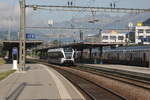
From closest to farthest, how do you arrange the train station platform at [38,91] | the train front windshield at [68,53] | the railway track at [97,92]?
1. the train station platform at [38,91]
2. the railway track at [97,92]
3. the train front windshield at [68,53]

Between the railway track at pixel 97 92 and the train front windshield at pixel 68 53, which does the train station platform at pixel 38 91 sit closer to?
the railway track at pixel 97 92

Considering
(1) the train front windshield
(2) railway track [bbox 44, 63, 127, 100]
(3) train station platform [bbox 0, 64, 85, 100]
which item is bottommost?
(2) railway track [bbox 44, 63, 127, 100]

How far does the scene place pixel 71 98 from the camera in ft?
52.7

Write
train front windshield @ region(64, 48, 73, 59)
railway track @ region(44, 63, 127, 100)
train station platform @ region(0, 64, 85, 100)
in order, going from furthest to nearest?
train front windshield @ region(64, 48, 73, 59)
railway track @ region(44, 63, 127, 100)
train station platform @ region(0, 64, 85, 100)

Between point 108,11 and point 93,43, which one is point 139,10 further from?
point 93,43

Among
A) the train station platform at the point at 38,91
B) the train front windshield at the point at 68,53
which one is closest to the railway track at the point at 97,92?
the train station platform at the point at 38,91

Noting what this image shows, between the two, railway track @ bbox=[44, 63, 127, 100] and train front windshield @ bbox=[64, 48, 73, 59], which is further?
train front windshield @ bbox=[64, 48, 73, 59]

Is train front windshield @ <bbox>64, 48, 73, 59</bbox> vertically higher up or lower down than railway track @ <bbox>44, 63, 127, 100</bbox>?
higher up

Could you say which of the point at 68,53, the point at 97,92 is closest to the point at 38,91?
the point at 97,92

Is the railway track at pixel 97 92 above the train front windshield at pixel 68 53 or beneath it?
beneath

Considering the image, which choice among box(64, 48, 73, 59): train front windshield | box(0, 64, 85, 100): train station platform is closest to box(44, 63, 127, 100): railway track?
box(0, 64, 85, 100): train station platform

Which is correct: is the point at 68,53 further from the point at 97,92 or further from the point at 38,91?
the point at 38,91

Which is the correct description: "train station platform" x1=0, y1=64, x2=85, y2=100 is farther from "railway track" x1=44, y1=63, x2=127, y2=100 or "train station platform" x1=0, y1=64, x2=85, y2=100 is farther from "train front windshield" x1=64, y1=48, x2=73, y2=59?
"train front windshield" x1=64, y1=48, x2=73, y2=59

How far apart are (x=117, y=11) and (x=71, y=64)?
1971cm
